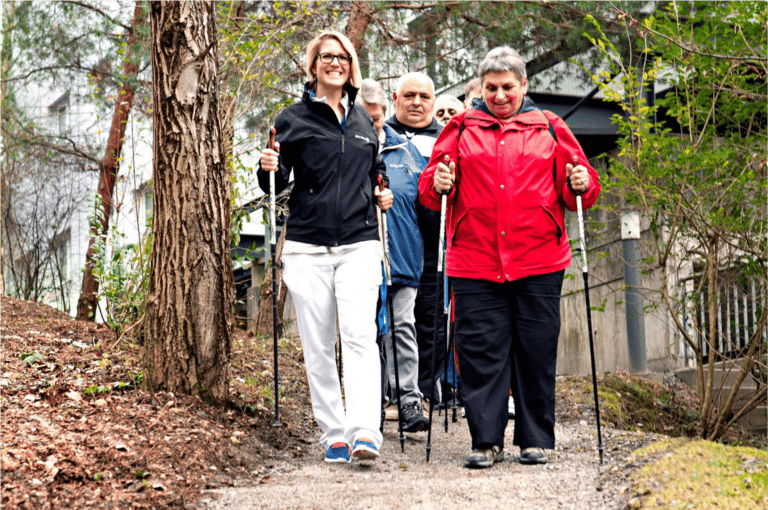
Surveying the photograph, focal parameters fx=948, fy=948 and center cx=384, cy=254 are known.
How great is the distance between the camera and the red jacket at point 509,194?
479 cm

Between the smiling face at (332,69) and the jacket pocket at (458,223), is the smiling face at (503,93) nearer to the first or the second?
the jacket pocket at (458,223)

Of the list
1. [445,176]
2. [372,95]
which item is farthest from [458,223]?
[372,95]

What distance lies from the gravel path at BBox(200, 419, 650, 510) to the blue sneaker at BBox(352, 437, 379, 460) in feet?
0.26

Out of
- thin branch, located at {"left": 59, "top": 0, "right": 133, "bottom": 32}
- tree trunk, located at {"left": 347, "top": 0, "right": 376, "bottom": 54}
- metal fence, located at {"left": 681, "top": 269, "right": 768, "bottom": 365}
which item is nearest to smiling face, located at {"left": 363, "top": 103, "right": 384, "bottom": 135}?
metal fence, located at {"left": 681, "top": 269, "right": 768, "bottom": 365}

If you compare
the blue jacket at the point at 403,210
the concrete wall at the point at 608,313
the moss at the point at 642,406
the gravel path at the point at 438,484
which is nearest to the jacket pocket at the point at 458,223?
the blue jacket at the point at 403,210

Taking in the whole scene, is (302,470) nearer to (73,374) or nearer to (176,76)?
(73,374)

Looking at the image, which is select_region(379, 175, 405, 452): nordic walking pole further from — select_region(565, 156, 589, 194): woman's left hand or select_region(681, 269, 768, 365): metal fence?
select_region(681, 269, 768, 365): metal fence

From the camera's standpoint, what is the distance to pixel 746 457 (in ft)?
15.3

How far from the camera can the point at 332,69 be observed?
200 inches

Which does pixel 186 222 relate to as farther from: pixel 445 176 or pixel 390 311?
pixel 445 176

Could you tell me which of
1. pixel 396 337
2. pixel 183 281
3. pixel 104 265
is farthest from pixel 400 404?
pixel 104 265

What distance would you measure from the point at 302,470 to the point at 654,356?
608 centimetres

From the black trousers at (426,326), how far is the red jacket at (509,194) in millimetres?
1400

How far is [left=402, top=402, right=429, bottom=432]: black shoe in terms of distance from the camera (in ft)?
19.0
